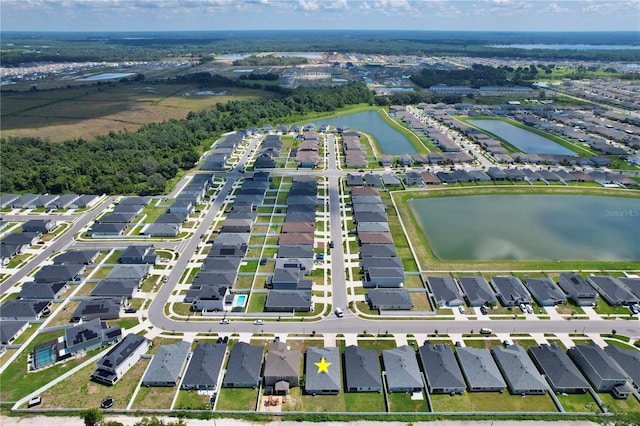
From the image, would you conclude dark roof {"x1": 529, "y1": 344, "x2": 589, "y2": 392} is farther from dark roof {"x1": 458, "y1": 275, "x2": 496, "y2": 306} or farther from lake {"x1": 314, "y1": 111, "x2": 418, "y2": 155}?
lake {"x1": 314, "y1": 111, "x2": 418, "y2": 155}

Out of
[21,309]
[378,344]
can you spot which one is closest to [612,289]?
[378,344]

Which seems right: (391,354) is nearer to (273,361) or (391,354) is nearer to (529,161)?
(273,361)

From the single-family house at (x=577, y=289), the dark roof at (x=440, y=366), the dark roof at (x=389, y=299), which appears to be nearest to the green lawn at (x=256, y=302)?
the dark roof at (x=389, y=299)

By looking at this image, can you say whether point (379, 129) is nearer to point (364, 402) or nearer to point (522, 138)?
point (522, 138)

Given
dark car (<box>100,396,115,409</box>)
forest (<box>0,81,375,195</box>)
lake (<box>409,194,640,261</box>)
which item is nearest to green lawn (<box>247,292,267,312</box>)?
dark car (<box>100,396,115,409</box>)

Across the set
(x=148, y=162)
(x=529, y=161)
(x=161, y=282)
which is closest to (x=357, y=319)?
(x=161, y=282)

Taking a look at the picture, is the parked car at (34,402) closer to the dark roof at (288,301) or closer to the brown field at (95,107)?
the dark roof at (288,301)
